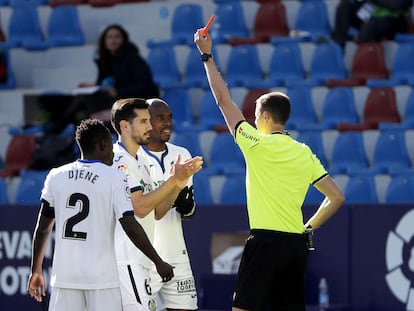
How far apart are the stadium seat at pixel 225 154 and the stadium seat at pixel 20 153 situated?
243cm

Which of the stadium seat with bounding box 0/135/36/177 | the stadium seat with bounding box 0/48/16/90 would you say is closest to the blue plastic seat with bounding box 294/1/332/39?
the stadium seat with bounding box 0/135/36/177

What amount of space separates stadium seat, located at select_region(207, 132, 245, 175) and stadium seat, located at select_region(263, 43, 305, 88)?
0.95m

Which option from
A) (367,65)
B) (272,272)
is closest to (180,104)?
(367,65)

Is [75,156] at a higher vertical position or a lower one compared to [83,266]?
higher

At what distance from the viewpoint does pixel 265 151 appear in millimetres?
8148

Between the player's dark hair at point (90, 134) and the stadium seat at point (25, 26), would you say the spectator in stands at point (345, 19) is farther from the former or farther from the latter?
the player's dark hair at point (90, 134)

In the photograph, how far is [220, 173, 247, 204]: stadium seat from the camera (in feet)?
43.8

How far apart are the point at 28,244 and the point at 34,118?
13.0 ft

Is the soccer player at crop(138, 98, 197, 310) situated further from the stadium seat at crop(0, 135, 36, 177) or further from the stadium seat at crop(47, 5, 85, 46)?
the stadium seat at crop(47, 5, 85, 46)

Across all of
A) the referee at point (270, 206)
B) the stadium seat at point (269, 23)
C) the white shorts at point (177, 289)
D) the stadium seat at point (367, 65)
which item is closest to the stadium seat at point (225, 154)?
the stadium seat at point (367, 65)

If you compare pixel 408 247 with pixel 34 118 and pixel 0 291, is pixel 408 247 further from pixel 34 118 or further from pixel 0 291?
pixel 34 118

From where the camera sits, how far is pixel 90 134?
784cm

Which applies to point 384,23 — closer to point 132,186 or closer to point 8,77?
point 8,77

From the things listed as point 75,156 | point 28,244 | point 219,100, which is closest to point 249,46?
point 75,156
